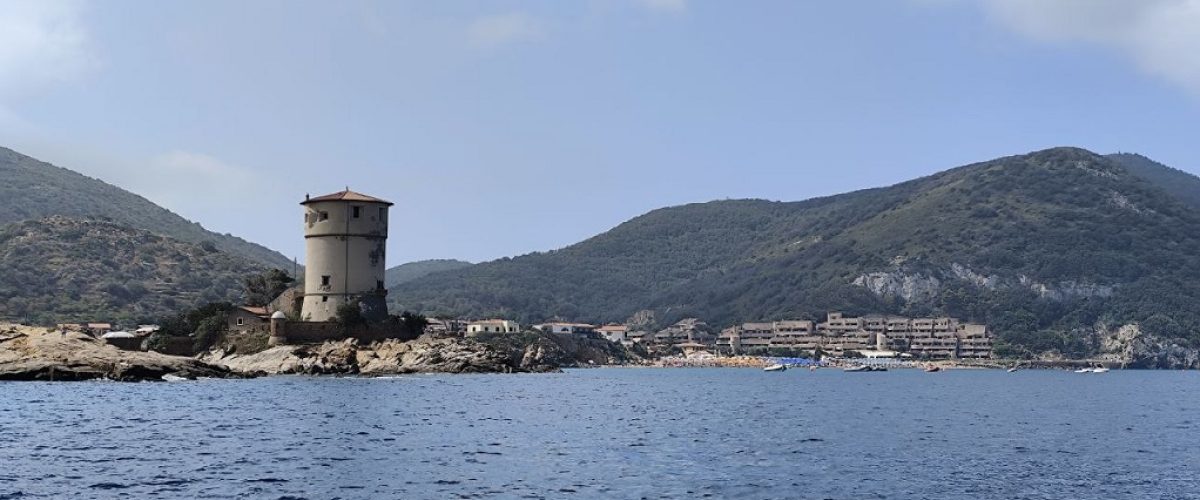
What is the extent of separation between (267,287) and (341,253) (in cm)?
1995

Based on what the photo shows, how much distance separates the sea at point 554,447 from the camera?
32156mm

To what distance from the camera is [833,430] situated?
50.8 metres

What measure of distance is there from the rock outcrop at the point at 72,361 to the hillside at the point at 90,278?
68.7m

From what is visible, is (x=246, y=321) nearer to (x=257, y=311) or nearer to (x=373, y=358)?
(x=257, y=311)

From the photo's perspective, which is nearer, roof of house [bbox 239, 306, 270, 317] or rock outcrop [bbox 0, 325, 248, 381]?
rock outcrop [bbox 0, 325, 248, 381]

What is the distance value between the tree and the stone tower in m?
15.1

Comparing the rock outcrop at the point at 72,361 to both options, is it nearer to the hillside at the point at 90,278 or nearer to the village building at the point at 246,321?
the village building at the point at 246,321

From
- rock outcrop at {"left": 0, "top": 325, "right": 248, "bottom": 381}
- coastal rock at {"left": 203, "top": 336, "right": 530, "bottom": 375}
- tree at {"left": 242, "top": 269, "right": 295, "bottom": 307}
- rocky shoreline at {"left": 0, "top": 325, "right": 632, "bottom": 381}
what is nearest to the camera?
rock outcrop at {"left": 0, "top": 325, "right": 248, "bottom": 381}

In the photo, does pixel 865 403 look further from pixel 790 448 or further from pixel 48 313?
pixel 48 313

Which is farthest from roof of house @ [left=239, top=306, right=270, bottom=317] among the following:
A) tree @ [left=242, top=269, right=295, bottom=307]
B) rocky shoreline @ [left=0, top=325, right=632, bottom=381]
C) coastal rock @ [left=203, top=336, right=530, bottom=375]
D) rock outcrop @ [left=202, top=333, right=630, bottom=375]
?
tree @ [left=242, top=269, right=295, bottom=307]

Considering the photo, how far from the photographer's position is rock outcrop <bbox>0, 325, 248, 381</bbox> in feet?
255

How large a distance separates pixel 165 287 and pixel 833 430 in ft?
494

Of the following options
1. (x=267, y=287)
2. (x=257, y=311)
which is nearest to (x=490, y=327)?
(x=267, y=287)

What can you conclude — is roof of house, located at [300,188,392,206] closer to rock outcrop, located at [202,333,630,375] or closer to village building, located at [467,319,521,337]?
rock outcrop, located at [202,333,630,375]
